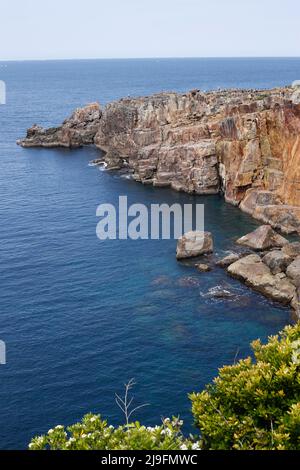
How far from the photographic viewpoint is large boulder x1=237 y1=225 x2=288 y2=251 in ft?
281

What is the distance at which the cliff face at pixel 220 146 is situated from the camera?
100062 millimetres

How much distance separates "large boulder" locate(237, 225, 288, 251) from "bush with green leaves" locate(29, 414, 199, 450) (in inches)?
2397

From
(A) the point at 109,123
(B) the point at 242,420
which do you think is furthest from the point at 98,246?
(A) the point at 109,123

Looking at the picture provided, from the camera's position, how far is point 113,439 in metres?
26.4

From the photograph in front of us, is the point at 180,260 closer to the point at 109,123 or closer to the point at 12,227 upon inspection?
the point at 12,227

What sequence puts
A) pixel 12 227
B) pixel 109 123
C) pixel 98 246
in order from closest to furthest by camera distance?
pixel 98 246 → pixel 12 227 → pixel 109 123

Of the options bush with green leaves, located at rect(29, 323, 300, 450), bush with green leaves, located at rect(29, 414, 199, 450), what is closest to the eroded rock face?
bush with green leaves, located at rect(29, 323, 300, 450)

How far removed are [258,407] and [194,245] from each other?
58.6 m

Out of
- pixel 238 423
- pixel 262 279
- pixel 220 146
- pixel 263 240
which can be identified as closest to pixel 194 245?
pixel 263 240

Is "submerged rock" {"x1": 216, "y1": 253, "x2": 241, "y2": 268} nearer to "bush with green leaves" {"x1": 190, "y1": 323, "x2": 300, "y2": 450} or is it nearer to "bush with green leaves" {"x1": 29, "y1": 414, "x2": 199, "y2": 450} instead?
"bush with green leaves" {"x1": 190, "y1": 323, "x2": 300, "y2": 450}

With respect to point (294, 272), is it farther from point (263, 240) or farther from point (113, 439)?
point (113, 439)

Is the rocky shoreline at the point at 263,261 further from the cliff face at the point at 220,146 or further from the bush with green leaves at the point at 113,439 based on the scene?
the bush with green leaves at the point at 113,439

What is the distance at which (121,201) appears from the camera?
116938 mm
